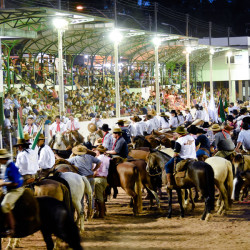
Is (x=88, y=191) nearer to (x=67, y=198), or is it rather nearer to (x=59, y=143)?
(x=67, y=198)

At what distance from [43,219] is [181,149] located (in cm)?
501

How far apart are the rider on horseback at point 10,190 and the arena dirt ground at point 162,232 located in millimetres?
2024

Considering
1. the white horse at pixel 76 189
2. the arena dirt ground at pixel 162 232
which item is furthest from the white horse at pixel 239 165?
the white horse at pixel 76 189

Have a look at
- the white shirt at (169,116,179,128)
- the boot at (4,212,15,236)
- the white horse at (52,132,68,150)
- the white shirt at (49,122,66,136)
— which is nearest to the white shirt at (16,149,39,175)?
the boot at (4,212,15,236)

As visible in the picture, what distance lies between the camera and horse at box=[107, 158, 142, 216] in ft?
42.7

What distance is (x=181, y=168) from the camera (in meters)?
12.5

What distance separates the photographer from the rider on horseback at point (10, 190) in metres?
8.23

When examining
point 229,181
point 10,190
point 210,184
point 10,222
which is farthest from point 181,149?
point 10,222

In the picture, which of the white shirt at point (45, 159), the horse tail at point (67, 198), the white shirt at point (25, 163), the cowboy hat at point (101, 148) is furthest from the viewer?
the cowboy hat at point (101, 148)

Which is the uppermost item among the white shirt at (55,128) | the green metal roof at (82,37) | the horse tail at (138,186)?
the green metal roof at (82,37)

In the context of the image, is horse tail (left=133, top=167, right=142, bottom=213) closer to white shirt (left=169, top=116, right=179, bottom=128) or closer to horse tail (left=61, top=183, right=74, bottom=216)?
horse tail (left=61, top=183, right=74, bottom=216)

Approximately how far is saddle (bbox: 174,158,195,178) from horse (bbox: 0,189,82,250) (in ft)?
15.1

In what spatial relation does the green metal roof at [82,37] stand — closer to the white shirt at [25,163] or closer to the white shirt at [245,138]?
the white shirt at [245,138]

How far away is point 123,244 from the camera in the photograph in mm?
10281
